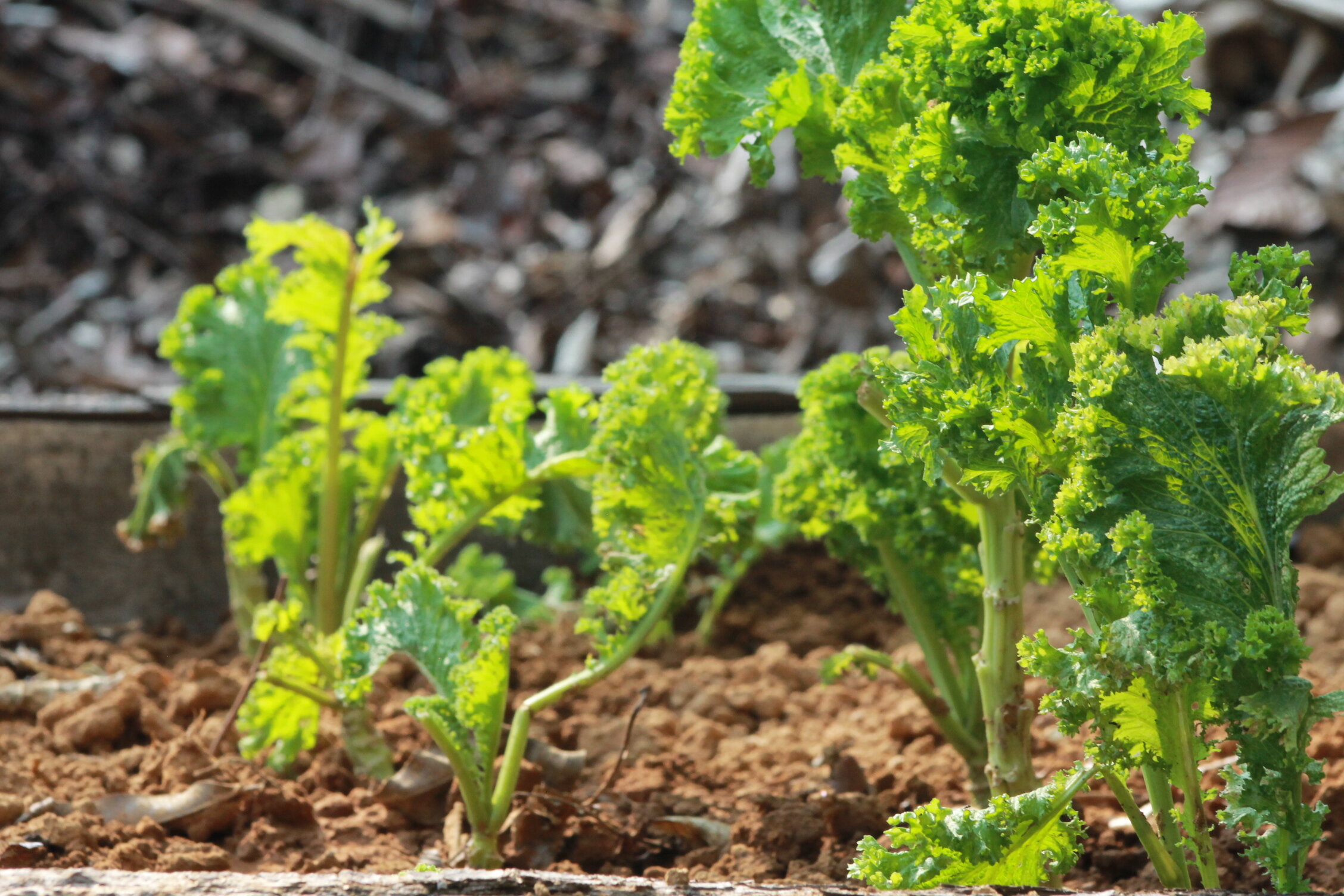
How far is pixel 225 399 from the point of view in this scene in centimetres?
234

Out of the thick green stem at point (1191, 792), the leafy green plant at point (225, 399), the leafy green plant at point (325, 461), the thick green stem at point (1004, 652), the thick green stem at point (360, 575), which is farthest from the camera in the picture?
the leafy green plant at point (225, 399)

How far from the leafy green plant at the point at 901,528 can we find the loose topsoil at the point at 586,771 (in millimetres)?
148

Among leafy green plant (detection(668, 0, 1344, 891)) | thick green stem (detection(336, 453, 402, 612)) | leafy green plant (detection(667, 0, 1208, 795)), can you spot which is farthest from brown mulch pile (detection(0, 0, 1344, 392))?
leafy green plant (detection(668, 0, 1344, 891))

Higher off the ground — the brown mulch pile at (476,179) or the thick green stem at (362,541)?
the brown mulch pile at (476,179)

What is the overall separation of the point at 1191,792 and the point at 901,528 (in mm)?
551

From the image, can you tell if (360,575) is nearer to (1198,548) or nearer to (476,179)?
(1198,548)

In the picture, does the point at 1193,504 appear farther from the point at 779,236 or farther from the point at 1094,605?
the point at 779,236

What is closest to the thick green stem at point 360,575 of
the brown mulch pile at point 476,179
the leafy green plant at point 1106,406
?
the leafy green plant at point 1106,406

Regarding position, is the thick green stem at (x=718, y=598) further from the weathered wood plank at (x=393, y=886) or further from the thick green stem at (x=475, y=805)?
the weathered wood plank at (x=393, y=886)

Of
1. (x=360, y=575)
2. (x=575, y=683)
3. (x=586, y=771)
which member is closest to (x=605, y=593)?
(x=575, y=683)

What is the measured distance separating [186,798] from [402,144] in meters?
3.70

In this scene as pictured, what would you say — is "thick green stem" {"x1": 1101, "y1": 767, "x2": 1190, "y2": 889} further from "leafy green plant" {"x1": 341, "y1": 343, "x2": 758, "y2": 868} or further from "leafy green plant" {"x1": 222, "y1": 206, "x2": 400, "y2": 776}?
"leafy green plant" {"x1": 222, "y1": 206, "x2": 400, "y2": 776}

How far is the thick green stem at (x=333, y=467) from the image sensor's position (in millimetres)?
2100

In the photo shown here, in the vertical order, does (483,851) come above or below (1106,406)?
below
